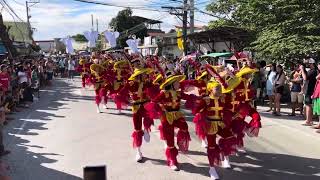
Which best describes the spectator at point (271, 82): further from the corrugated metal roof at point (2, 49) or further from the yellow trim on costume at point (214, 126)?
the corrugated metal roof at point (2, 49)

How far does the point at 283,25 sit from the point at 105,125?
437 inches

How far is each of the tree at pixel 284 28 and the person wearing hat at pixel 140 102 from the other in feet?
34.6

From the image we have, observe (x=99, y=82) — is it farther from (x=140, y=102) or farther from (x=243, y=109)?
(x=243, y=109)

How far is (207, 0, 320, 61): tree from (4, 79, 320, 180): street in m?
4.92

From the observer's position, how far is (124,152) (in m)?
10.3

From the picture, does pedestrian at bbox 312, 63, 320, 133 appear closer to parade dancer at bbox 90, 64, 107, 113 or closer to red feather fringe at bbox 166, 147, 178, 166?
red feather fringe at bbox 166, 147, 178, 166

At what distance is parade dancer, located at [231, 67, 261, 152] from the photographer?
9.09 m

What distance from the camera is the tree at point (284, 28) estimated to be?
64.4 ft

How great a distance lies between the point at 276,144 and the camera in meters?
11.1

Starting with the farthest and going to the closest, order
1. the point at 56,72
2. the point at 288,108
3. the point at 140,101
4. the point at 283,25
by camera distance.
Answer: the point at 56,72, the point at 283,25, the point at 288,108, the point at 140,101

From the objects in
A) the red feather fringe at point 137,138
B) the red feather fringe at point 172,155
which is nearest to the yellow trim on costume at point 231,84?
the red feather fringe at point 172,155

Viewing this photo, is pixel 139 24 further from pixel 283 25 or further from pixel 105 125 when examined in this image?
pixel 105 125

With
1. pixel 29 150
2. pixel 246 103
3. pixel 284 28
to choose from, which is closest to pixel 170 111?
pixel 246 103

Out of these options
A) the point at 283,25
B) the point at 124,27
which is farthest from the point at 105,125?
the point at 124,27
